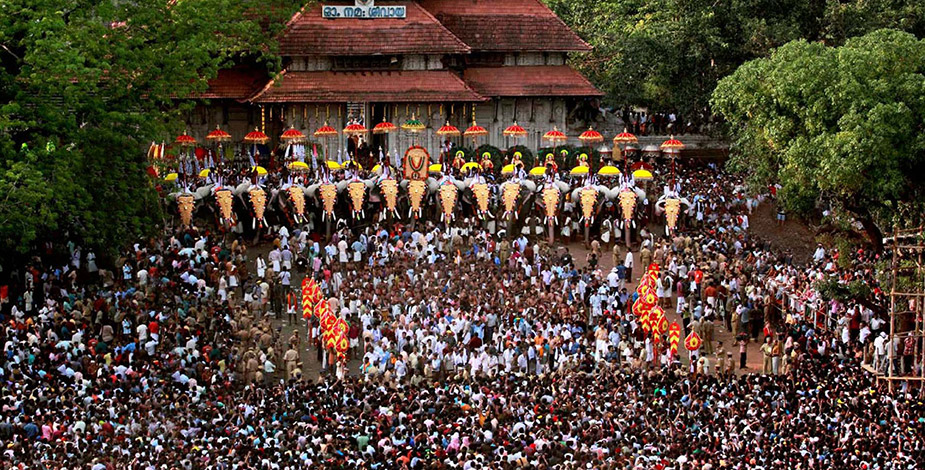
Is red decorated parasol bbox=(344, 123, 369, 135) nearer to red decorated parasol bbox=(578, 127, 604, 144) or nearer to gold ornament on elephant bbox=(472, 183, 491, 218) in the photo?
gold ornament on elephant bbox=(472, 183, 491, 218)

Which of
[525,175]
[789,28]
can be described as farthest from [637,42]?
[525,175]

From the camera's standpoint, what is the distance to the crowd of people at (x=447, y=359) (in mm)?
29312

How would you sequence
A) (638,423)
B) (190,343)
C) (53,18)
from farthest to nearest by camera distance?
1. (53,18)
2. (190,343)
3. (638,423)

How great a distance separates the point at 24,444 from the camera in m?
29.4

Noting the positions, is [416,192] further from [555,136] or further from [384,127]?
[555,136]

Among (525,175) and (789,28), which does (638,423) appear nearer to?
(525,175)

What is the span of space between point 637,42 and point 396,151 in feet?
29.5

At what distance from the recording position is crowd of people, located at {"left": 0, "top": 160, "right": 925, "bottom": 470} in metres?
29.3

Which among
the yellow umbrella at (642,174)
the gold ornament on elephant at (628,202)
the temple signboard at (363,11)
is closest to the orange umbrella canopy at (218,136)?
the temple signboard at (363,11)

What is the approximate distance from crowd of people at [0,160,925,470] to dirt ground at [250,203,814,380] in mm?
143

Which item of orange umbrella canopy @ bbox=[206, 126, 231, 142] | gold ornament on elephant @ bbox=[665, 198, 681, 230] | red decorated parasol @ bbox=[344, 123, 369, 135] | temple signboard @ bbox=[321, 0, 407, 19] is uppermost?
temple signboard @ bbox=[321, 0, 407, 19]

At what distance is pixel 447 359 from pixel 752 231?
51.9ft

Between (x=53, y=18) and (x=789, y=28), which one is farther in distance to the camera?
(x=789, y=28)

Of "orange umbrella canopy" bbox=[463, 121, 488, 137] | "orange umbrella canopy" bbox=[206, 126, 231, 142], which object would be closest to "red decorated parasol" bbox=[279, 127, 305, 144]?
"orange umbrella canopy" bbox=[206, 126, 231, 142]
